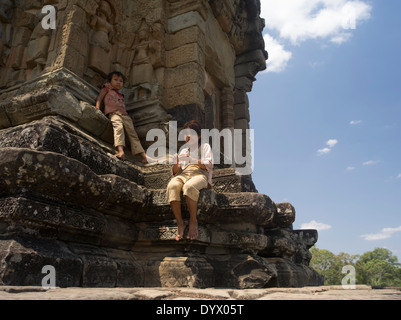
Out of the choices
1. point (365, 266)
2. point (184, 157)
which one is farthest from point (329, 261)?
point (184, 157)

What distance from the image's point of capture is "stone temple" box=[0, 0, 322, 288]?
8.00 ft

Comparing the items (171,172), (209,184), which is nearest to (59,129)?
(171,172)

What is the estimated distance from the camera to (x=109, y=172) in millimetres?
3400

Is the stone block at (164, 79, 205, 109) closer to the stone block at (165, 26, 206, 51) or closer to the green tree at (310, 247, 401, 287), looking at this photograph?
the stone block at (165, 26, 206, 51)

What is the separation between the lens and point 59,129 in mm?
2889

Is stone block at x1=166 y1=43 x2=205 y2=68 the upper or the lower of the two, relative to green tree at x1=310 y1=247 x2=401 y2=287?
upper

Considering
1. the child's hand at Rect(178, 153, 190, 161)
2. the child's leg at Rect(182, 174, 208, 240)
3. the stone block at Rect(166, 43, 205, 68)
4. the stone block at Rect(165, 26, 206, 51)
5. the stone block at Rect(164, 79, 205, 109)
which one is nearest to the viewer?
the child's leg at Rect(182, 174, 208, 240)

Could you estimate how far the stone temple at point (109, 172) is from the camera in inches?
96.0
